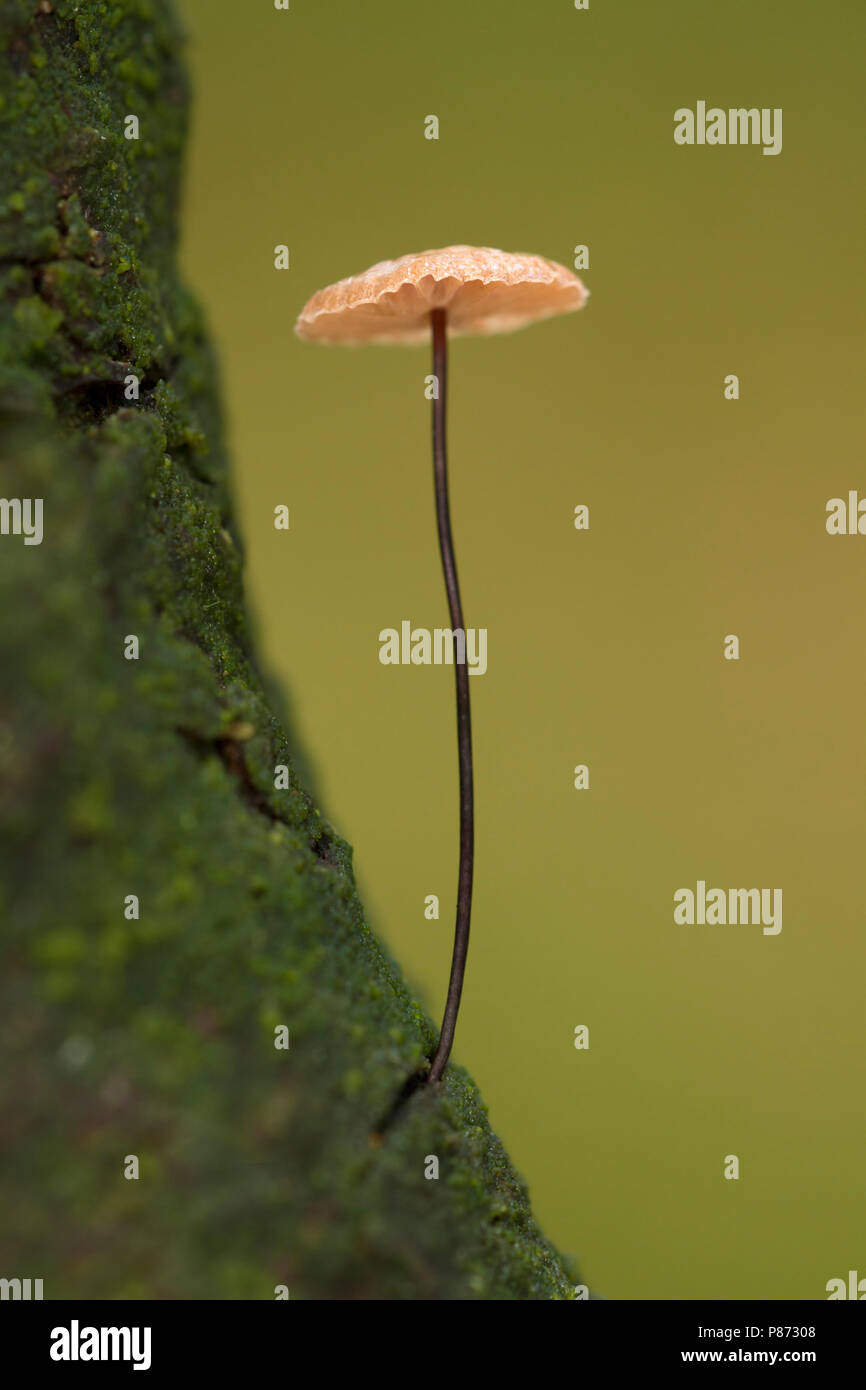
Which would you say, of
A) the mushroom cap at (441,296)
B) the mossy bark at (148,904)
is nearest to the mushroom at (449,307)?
the mushroom cap at (441,296)

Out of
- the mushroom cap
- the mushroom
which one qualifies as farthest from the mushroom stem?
the mushroom cap

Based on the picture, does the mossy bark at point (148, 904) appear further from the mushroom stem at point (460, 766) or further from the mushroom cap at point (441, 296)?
the mushroom cap at point (441, 296)

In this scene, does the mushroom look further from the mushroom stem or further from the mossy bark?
the mossy bark

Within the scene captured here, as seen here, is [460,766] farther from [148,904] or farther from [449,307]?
[449,307]

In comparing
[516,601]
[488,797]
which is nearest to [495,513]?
[516,601]

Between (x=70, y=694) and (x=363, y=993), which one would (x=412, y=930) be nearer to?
(x=363, y=993)

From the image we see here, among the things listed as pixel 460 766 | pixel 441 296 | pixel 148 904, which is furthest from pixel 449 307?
pixel 148 904
